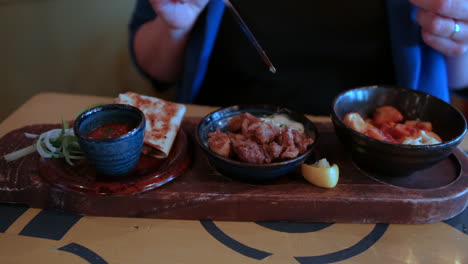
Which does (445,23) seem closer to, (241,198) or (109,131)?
(241,198)

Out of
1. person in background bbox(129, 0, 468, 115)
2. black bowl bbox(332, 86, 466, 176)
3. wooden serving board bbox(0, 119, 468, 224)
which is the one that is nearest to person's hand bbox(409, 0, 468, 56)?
person in background bbox(129, 0, 468, 115)

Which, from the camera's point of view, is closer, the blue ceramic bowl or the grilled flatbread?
the blue ceramic bowl

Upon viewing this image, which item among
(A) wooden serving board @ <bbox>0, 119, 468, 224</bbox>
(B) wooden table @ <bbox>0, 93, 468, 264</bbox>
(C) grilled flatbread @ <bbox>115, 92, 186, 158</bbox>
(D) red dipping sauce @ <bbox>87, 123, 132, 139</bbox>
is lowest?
(B) wooden table @ <bbox>0, 93, 468, 264</bbox>

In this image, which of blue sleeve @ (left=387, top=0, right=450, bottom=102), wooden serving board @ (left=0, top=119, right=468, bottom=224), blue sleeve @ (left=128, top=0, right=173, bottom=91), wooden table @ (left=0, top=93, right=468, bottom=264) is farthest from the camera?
blue sleeve @ (left=128, top=0, right=173, bottom=91)

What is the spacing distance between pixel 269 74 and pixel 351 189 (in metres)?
0.74

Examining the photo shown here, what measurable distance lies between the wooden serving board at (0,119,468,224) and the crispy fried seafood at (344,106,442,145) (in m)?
0.14

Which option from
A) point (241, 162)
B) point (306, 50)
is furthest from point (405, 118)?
point (241, 162)

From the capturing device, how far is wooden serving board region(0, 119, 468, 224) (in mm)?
1147

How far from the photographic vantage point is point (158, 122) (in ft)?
4.50

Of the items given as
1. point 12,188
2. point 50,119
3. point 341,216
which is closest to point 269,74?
point 341,216

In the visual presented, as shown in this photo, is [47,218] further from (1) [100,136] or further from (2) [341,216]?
(2) [341,216]

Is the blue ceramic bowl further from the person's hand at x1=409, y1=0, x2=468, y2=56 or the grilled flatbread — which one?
the person's hand at x1=409, y1=0, x2=468, y2=56

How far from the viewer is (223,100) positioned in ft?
6.24

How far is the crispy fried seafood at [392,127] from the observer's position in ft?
4.16
